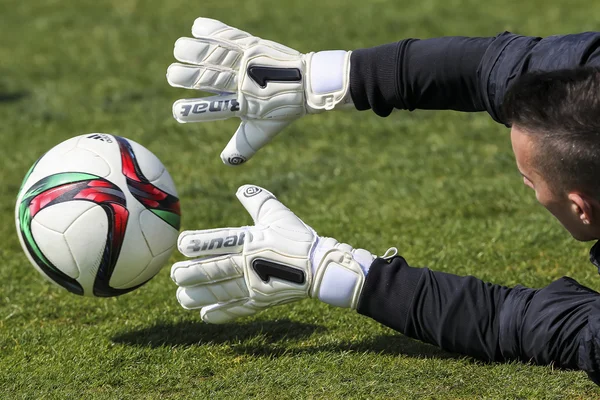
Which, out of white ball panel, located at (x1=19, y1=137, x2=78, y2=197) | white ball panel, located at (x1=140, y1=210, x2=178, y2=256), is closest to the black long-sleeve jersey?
white ball panel, located at (x1=140, y1=210, x2=178, y2=256)

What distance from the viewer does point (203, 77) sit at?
A: 13.8 ft

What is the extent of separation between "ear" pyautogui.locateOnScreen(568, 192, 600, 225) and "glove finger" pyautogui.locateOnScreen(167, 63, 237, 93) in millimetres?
1790

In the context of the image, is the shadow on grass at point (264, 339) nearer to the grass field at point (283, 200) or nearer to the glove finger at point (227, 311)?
the grass field at point (283, 200)

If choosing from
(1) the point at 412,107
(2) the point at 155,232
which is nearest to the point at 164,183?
(2) the point at 155,232

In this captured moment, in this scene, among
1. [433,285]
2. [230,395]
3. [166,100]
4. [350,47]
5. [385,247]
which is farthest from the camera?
[350,47]

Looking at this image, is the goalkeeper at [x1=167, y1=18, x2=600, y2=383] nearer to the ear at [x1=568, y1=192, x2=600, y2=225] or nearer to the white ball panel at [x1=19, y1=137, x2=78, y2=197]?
the ear at [x1=568, y1=192, x2=600, y2=225]

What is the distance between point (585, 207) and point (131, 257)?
1.96 metres

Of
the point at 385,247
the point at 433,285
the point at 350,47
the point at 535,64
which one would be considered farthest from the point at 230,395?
the point at 350,47

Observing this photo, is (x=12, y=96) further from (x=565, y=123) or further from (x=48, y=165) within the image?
(x=565, y=123)

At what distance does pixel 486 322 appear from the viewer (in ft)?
11.7

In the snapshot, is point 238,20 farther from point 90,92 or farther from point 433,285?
point 433,285

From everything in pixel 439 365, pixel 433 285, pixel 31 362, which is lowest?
pixel 31 362

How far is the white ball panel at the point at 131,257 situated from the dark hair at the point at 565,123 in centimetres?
176

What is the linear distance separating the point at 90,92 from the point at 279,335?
572 centimetres
